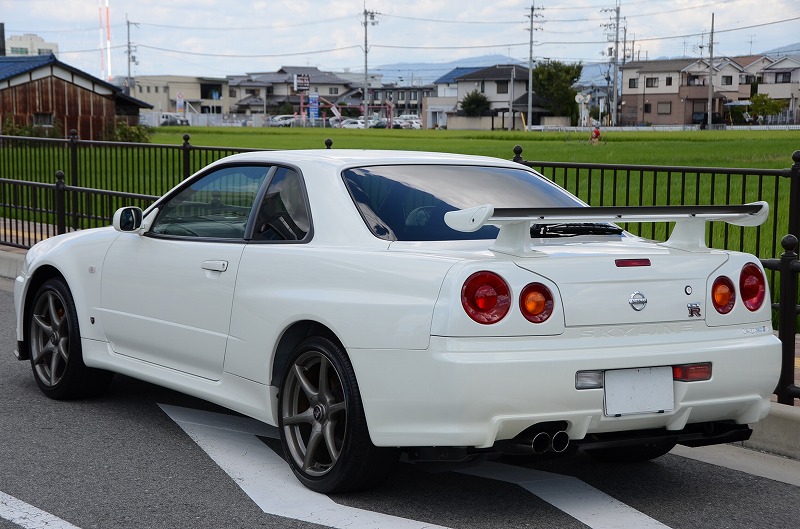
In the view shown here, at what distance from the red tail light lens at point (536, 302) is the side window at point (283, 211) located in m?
1.21

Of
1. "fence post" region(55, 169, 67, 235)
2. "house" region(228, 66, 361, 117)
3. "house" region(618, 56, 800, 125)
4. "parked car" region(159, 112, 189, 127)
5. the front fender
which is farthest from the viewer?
"house" region(228, 66, 361, 117)

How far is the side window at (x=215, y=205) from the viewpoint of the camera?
18.0ft

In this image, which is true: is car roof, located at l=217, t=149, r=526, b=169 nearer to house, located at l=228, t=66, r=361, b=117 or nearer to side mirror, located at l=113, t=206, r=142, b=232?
side mirror, located at l=113, t=206, r=142, b=232

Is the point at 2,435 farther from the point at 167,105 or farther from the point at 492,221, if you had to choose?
the point at 167,105

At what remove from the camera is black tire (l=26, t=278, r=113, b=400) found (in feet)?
20.7

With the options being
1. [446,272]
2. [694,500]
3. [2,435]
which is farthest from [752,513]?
[2,435]

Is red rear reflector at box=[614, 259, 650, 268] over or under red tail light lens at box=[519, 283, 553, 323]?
over

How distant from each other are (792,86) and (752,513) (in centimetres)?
12210

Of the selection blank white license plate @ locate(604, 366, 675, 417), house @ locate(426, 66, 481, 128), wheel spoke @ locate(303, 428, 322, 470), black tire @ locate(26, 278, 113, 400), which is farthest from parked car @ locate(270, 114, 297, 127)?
blank white license plate @ locate(604, 366, 675, 417)

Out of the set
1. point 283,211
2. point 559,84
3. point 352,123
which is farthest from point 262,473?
point 352,123

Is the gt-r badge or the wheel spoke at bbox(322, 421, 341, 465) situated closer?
the gt-r badge

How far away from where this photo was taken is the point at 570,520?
445 cm

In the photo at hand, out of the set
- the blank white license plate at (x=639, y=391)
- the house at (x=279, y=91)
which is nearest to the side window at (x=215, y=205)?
the blank white license plate at (x=639, y=391)

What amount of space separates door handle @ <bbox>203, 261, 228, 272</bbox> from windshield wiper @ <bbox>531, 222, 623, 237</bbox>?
146cm
